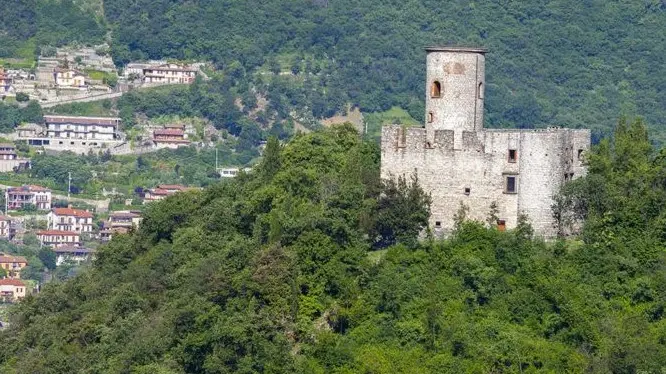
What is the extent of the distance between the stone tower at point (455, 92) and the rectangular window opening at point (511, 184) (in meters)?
1.74

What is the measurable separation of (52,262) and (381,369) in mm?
101629

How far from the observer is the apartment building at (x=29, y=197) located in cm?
17038

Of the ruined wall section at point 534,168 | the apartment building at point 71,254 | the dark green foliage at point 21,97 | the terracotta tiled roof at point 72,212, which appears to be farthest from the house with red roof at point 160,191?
the ruined wall section at point 534,168

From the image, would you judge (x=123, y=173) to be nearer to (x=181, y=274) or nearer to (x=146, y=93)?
(x=146, y=93)

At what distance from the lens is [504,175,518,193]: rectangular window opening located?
63.8m

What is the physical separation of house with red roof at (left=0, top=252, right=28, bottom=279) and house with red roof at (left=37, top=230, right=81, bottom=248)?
5453mm

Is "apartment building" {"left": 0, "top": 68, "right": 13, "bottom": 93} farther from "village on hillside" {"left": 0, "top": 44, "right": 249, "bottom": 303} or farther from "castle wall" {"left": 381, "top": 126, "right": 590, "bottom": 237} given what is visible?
"castle wall" {"left": 381, "top": 126, "right": 590, "bottom": 237}

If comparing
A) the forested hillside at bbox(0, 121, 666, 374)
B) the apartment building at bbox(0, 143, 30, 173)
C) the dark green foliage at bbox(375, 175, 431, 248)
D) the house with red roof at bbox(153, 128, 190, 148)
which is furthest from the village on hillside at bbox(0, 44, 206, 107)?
the dark green foliage at bbox(375, 175, 431, 248)

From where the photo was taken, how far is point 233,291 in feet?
210

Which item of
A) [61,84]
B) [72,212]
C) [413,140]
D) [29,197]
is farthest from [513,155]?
[61,84]

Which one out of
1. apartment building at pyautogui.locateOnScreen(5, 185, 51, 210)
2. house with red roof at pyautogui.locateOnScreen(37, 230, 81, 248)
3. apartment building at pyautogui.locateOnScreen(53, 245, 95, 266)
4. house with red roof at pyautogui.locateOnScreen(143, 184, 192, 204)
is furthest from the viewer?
apartment building at pyautogui.locateOnScreen(5, 185, 51, 210)

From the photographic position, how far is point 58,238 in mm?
163250

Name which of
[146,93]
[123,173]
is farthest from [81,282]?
[146,93]

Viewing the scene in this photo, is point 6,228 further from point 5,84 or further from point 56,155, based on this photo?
point 5,84
